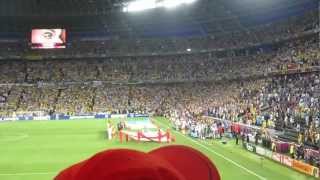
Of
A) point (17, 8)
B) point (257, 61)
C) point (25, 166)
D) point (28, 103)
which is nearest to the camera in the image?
point (25, 166)

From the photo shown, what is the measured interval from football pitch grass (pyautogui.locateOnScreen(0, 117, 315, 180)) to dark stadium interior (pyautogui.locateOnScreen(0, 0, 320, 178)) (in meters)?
22.8

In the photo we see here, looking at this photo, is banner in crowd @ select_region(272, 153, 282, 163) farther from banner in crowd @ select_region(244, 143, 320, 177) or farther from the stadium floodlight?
the stadium floodlight

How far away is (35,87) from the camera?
88.2 meters

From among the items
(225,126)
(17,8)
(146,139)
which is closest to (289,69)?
(225,126)

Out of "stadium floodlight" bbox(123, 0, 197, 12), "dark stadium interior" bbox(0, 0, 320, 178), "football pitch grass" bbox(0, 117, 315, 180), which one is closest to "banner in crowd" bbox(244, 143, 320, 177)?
"football pitch grass" bbox(0, 117, 315, 180)

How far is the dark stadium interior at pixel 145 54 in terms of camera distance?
236 feet

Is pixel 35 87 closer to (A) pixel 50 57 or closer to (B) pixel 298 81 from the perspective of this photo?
(A) pixel 50 57

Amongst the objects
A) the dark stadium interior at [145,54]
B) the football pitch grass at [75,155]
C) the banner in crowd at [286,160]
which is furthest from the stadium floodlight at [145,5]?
the banner in crowd at [286,160]

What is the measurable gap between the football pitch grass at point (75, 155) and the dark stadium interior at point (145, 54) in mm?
22815

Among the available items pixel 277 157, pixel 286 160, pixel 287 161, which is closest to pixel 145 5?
pixel 277 157

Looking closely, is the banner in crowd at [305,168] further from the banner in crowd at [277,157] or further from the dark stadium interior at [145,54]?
the dark stadium interior at [145,54]

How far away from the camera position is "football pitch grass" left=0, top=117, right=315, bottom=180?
24014 millimetres

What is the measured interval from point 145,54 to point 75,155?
62027 mm

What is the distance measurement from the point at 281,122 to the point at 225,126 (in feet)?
27.4
